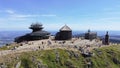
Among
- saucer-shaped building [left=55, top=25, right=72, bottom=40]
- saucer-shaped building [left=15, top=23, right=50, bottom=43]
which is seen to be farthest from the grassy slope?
saucer-shaped building [left=15, top=23, right=50, bottom=43]

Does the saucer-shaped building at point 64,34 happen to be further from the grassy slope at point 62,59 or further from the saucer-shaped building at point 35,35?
the grassy slope at point 62,59

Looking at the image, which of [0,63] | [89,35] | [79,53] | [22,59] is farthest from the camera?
[89,35]

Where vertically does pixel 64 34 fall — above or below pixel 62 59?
above

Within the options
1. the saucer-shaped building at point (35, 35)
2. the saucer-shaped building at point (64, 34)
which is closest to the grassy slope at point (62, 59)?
the saucer-shaped building at point (64, 34)

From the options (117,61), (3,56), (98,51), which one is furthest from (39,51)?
(117,61)

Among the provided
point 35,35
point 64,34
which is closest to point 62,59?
point 35,35

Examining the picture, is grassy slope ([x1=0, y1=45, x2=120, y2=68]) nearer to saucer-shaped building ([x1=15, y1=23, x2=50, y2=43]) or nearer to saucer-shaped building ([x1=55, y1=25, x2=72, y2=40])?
saucer-shaped building ([x1=55, y1=25, x2=72, y2=40])

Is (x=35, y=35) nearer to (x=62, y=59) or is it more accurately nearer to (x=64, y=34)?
(x=64, y=34)

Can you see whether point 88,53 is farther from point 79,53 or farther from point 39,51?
point 39,51
